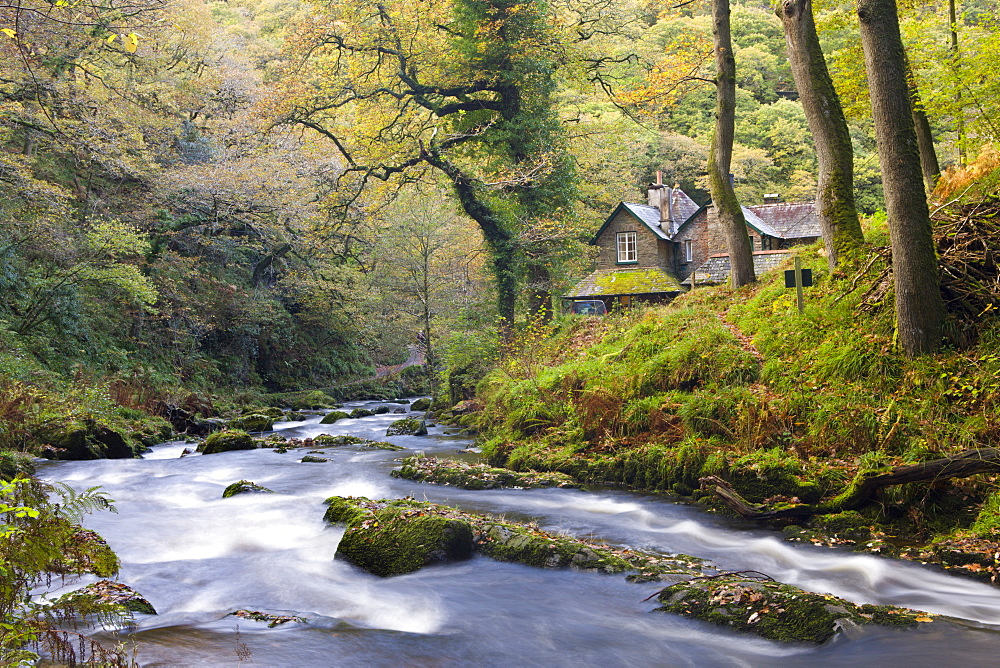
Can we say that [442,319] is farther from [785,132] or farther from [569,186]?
[785,132]

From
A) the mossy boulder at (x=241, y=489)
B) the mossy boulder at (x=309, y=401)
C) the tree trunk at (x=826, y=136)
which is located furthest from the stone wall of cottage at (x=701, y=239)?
the mossy boulder at (x=241, y=489)

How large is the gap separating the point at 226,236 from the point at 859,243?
21359mm

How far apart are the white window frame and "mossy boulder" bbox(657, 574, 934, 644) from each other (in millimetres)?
34833

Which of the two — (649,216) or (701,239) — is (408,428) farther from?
(649,216)

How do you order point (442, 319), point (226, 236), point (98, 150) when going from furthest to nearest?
point (442, 319)
point (226, 236)
point (98, 150)

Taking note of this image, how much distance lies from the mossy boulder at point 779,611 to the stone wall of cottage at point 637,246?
113ft

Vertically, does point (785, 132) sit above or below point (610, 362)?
above

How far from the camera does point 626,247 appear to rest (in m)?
40.1

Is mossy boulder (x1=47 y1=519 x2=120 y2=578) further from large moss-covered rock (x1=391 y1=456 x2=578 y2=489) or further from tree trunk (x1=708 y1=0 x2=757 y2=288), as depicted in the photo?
tree trunk (x1=708 y1=0 x2=757 y2=288)

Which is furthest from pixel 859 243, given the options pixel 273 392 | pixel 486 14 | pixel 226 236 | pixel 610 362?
pixel 273 392

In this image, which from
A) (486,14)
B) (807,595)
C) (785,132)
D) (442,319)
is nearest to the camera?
(807,595)

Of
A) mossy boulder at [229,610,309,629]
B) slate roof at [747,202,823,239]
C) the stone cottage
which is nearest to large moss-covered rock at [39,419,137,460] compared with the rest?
mossy boulder at [229,610,309,629]

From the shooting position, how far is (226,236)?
26859 mm

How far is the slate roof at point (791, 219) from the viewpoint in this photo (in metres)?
36.9
